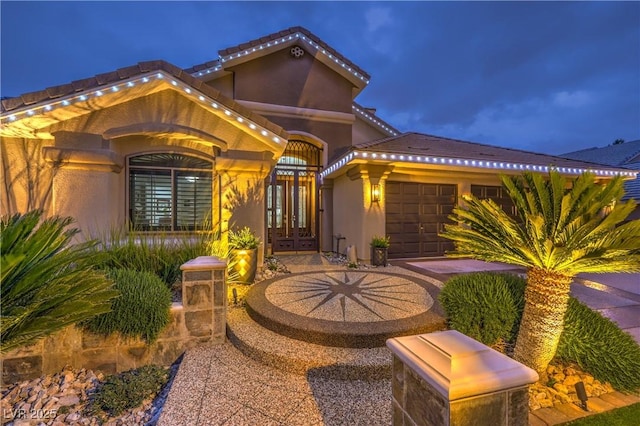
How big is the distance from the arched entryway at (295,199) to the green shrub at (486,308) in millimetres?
7448

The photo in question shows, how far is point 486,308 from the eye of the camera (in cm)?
321

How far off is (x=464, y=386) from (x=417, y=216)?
26.9ft

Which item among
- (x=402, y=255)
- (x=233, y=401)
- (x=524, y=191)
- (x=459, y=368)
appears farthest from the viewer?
(x=402, y=255)

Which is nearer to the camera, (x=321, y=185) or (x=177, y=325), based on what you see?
(x=177, y=325)

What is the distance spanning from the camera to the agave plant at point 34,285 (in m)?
1.40

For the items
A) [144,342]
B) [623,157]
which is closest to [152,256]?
[144,342]

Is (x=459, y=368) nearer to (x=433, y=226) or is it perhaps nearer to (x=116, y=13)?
(x=433, y=226)

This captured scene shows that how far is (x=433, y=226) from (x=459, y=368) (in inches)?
335

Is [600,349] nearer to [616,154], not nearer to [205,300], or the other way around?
[205,300]

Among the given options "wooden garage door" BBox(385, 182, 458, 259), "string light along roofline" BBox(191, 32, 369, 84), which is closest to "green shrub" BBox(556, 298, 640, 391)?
"wooden garage door" BBox(385, 182, 458, 259)

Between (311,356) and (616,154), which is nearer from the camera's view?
(311,356)

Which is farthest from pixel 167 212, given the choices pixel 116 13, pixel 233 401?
pixel 116 13

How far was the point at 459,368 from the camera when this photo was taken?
1.27 meters

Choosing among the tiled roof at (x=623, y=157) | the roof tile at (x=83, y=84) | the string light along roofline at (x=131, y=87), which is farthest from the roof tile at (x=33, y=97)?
the tiled roof at (x=623, y=157)
